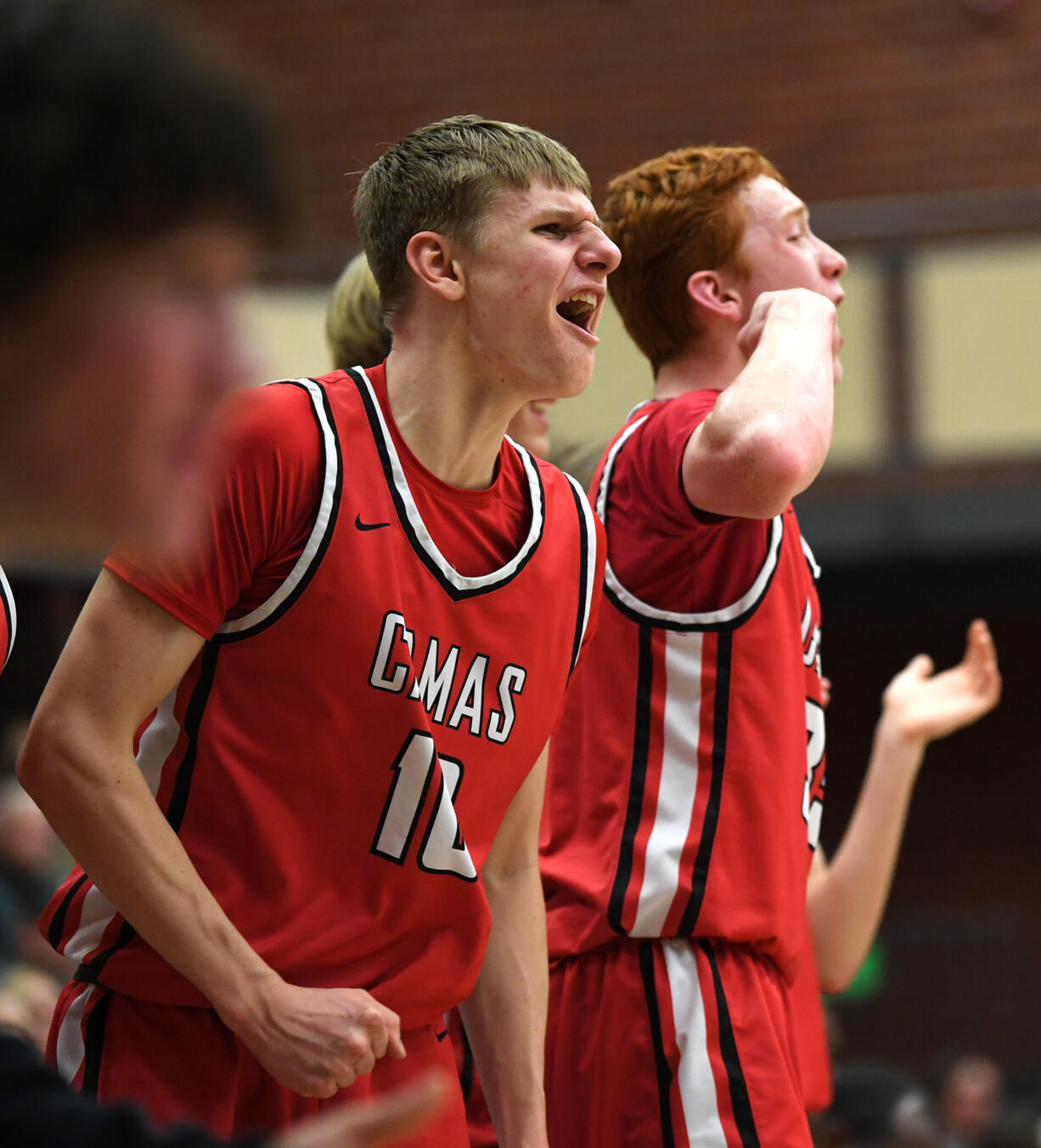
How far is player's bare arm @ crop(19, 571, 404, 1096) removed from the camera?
207 centimetres

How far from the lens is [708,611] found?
9.21ft

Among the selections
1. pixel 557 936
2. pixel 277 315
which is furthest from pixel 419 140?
pixel 277 315

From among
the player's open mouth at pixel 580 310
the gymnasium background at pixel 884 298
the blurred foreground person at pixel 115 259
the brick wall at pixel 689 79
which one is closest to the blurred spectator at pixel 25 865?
the gymnasium background at pixel 884 298

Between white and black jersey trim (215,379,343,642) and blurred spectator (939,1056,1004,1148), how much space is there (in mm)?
6135

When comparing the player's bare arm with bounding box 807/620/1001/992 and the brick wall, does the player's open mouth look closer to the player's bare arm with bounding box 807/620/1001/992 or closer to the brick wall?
the player's bare arm with bounding box 807/620/1001/992

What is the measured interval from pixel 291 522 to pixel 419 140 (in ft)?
2.46

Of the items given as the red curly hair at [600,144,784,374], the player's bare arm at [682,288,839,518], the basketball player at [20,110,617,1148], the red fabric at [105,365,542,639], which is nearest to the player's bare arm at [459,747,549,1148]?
the basketball player at [20,110,617,1148]

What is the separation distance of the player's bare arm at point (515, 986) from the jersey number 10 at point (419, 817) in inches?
10.2

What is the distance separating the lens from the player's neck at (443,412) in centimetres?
245

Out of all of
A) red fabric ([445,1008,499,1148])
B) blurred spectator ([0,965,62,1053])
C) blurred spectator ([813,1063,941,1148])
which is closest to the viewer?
red fabric ([445,1008,499,1148])

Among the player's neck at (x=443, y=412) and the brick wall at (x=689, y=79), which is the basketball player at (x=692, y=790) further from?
the brick wall at (x=689, y=79)

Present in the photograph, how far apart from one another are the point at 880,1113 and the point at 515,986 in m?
4.33

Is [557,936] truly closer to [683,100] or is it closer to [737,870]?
[737,870]

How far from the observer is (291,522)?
A: 2.23 m
